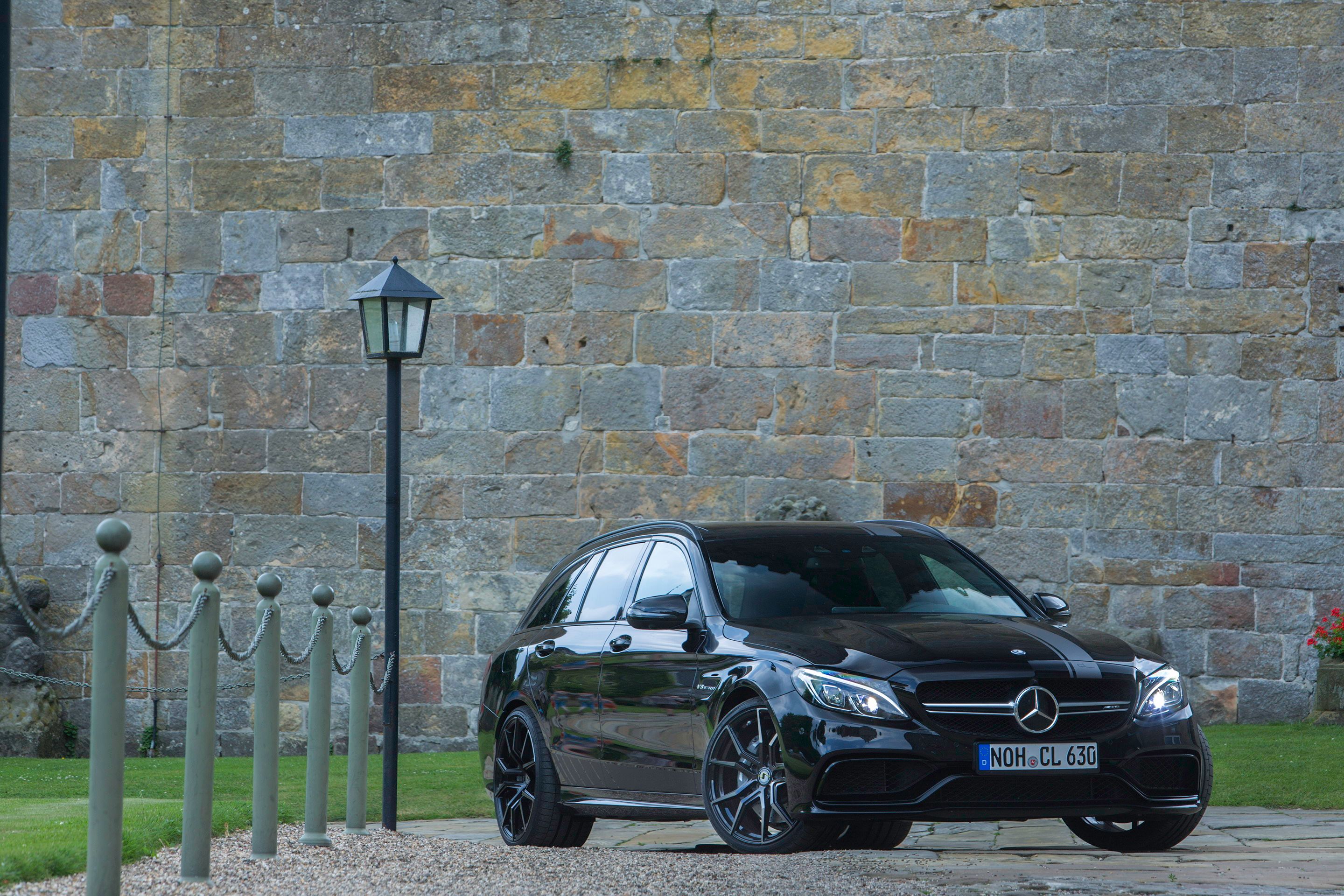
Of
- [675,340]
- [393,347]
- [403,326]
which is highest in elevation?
[675,340]

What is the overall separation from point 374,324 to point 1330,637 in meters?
7.64

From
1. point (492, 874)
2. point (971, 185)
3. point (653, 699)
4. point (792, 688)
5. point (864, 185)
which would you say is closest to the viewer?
point (792, 688)

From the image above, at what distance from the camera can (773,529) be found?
777 cm

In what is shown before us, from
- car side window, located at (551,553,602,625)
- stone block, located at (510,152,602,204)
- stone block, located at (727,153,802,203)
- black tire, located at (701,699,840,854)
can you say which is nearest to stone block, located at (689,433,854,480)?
stone block, located at (727,153,802,203)

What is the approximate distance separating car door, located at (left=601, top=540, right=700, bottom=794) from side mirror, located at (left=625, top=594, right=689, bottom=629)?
137 millimetres

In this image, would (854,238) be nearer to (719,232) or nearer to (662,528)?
(719,232)

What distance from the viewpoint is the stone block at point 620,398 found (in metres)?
13.5

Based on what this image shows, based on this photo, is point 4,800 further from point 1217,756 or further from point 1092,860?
point 1217,756

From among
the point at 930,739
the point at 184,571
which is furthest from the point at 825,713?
the point at 184,571

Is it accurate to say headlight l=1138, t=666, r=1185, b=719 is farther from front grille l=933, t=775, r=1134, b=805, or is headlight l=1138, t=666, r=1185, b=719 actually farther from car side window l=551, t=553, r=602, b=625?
car side window l=551, t=553, r=602, b=625

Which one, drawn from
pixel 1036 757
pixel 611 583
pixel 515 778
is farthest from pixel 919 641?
pixel 515 778

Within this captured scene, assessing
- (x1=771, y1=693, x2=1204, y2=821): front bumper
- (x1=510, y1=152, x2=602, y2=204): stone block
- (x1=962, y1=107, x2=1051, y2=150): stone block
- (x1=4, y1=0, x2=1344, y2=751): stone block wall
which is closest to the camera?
(x1=771, y1=693, x2=1204, y2=821): front bumper

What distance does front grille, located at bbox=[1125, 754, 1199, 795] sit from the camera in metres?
6.33

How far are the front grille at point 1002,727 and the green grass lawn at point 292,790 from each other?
10.5ft
